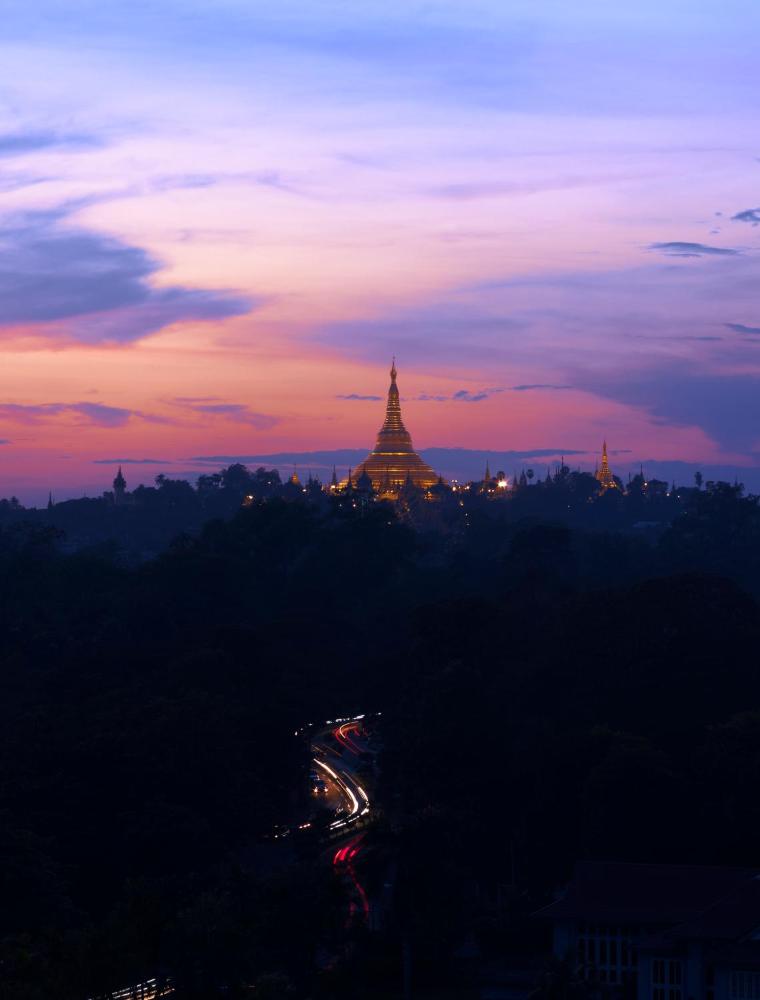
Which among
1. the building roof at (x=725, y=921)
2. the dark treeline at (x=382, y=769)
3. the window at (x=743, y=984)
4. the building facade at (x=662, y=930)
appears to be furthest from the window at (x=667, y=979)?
the dark treeline at (x=382, y=769)

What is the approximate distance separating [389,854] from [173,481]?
443 feet

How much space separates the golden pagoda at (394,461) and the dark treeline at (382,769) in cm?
8131

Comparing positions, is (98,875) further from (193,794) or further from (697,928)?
(697,928)

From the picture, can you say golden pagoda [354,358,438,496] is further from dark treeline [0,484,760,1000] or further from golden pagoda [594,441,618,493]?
dark treeline [0,484,760,1000]

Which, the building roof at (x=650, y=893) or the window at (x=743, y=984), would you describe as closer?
the window at (x=743, y=984)

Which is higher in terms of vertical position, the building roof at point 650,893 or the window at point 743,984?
the building roof at point 650,893

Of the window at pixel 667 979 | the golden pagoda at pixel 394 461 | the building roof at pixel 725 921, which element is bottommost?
the window at pixel 667 979

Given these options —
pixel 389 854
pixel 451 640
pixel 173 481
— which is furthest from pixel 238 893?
pixel 173 481

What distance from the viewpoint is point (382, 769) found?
164 ft

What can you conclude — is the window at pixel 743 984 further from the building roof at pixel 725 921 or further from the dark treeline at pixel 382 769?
the dark treeline at pixel 382 769

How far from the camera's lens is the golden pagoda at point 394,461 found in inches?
6093

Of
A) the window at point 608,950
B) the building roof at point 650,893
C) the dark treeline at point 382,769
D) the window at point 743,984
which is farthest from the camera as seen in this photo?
the window at point 608,950

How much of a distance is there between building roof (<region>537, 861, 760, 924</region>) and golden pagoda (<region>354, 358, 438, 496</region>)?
117 metres

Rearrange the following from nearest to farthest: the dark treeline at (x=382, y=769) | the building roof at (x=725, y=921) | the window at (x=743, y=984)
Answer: the window at (x=743, y=984) < the building roof at (x=725, y=921) < the dark treeline at (x=382, y=769)
